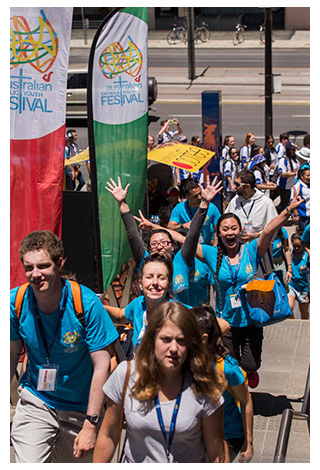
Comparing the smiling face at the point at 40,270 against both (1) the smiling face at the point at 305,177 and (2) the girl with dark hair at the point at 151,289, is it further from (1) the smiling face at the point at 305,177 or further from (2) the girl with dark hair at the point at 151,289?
(1) the smiling face at the point at 305,177

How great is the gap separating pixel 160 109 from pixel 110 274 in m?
18.6

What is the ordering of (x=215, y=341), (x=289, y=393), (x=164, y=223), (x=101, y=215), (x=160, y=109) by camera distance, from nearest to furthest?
(x=215, y=341)
(x=289, y=393)
(x=101, y=215)
(x=164, y=223)
(x=160, y=109)

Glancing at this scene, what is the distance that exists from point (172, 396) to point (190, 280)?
9.20 feet

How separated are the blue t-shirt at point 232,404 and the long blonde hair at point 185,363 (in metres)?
0.57

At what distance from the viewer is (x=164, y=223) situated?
9820mm

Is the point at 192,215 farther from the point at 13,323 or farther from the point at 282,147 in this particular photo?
the point at 282,147

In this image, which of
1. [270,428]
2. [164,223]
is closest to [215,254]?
[270,428]

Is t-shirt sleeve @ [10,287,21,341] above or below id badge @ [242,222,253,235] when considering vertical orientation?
below

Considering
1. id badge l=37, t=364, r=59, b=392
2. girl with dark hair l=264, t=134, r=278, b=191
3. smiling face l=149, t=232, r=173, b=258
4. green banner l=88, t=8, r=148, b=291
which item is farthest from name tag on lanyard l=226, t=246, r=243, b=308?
girl with dark hair l=264, t=134, r=278, b=191

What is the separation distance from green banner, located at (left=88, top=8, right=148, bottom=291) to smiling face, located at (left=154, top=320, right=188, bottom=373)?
382 cm

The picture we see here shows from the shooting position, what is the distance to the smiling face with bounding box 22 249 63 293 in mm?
4188

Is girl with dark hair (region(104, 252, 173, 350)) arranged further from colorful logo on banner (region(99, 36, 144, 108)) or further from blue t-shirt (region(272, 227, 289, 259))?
blue t-shirt (region(272, 227, 289, 259))

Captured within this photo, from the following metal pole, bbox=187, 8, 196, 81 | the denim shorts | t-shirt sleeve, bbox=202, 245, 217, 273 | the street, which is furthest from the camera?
metal pole, bbox=187, 8, 196, 81

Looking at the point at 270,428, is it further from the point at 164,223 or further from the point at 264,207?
the point at 164,223
